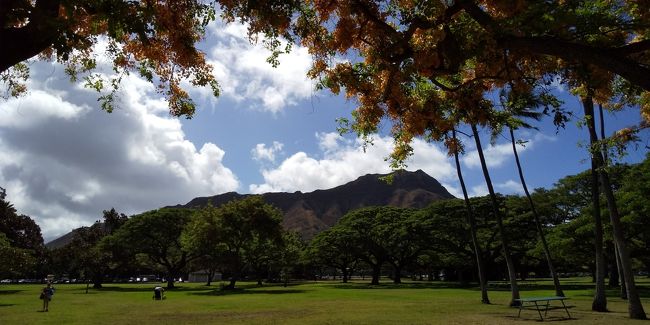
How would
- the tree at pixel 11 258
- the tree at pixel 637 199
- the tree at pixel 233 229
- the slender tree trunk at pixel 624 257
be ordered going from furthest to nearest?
the tree at pixel 233 229, the tree at pixel 11 258, the tree at pixel 637 199, the slender tree trunk at pixel 624 257

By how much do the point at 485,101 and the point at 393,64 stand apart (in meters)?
4.36

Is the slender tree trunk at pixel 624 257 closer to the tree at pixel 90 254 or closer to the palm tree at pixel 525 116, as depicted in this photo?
the palm tree at pixel 525 116

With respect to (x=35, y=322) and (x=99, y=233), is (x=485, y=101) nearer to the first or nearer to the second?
(x=35, y=322)

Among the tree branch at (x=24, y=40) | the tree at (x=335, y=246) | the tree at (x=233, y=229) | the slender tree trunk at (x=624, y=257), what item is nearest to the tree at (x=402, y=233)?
the tree at (x=335, y=246)

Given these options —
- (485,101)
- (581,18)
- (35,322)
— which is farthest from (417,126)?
(35,322)

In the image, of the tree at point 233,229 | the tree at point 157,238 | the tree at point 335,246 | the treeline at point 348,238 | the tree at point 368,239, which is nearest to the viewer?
the treeline at point 348,238

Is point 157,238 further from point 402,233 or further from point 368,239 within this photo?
point 402,233

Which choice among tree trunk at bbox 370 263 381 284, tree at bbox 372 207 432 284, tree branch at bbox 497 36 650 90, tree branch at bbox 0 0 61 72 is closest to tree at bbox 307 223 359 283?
tree trunk at bbox 370 263 381 284

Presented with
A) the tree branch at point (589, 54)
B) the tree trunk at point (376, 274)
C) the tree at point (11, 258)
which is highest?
the tree branch at point (589, 54)

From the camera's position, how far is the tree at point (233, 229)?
50.2m

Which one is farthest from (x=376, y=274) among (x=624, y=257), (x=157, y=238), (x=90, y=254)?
(x=624, y=257)

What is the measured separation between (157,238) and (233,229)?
16641 mm

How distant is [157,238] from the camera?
205 feet

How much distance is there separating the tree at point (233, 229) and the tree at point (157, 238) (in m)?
10.1
